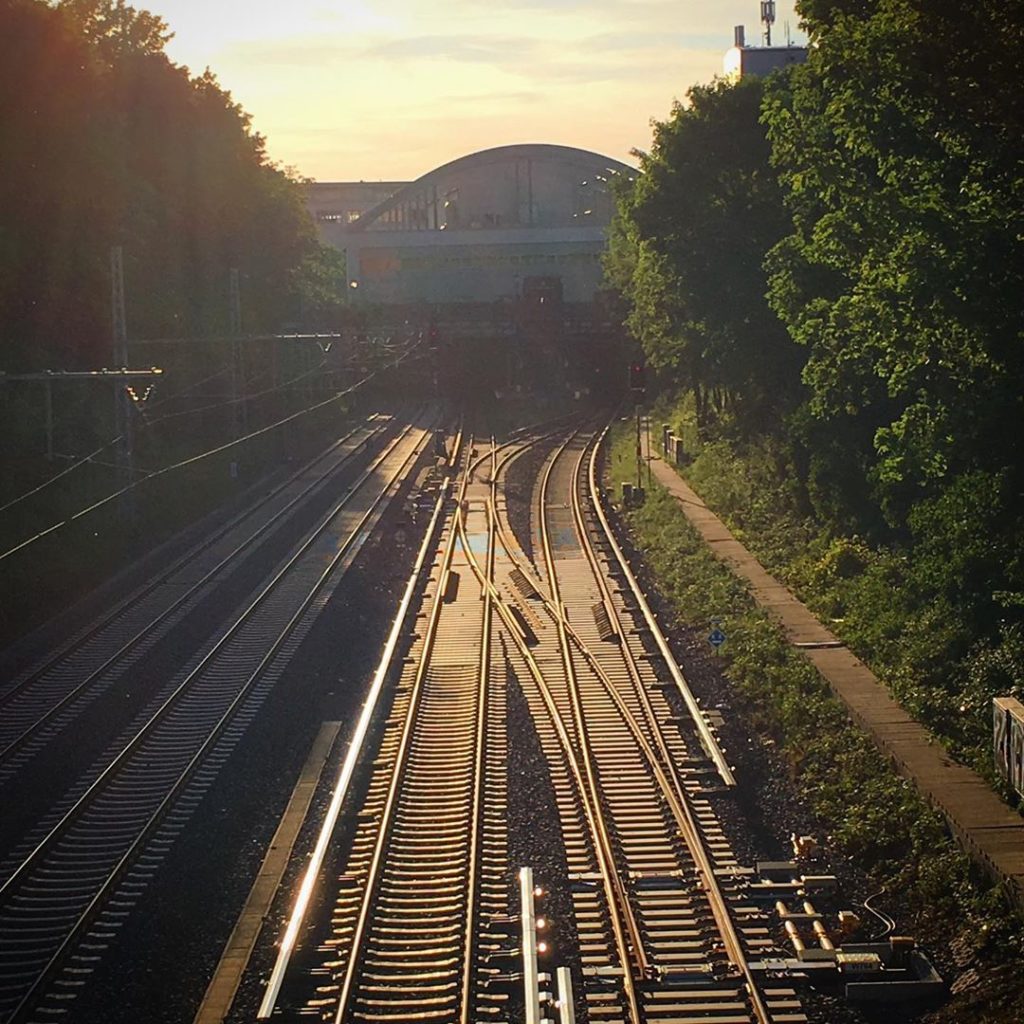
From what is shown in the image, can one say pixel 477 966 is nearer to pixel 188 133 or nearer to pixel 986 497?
pixel 986 497

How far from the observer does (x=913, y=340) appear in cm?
1447

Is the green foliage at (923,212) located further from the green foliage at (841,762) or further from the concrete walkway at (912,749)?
the green foliage at (841,762)

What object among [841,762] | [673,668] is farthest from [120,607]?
[841,762]

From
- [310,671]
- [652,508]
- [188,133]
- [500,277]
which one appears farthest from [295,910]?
[500,277]

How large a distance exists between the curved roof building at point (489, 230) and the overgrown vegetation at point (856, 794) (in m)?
60.8

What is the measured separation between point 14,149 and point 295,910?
22.1m

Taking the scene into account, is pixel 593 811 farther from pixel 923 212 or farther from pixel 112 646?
pixel 112 646

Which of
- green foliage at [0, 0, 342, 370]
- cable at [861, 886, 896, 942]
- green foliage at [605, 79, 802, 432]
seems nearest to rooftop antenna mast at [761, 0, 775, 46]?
green foliage at [0, 0, 342, 370]

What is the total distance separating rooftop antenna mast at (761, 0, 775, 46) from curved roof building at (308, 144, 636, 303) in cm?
1207

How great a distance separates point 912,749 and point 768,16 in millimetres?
78994

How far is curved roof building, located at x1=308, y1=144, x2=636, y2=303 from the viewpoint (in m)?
79.8

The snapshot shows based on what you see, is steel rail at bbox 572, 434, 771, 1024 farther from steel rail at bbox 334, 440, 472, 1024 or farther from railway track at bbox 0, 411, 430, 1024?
railway track at bbox 0, 411, 430, 1024

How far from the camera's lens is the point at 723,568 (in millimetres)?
22250

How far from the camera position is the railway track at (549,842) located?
8477mm
